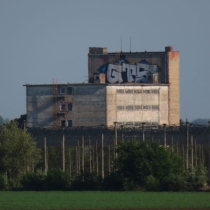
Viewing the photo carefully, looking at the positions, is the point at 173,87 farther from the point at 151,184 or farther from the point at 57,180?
the point at 151,184

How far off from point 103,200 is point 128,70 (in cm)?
10982

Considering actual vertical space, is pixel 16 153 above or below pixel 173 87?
below

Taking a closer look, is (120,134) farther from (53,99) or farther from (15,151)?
(53,99)

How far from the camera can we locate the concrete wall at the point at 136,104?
16459 centimetres

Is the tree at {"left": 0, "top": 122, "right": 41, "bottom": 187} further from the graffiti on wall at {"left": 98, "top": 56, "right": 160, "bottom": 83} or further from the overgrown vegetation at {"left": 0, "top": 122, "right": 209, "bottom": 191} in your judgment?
the graffiti on wall at {"left": 98, "top": 56, "right": 160, "bottom": 83}

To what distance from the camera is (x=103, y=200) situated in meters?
62.8

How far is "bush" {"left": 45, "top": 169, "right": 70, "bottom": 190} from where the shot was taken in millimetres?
80000

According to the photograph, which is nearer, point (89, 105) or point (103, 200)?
point (103, 200)

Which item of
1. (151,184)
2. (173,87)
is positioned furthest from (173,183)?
(173,87)

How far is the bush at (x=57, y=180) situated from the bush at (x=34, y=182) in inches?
17.2

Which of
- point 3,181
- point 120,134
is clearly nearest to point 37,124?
point 120,134

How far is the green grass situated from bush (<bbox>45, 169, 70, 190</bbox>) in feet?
29.5

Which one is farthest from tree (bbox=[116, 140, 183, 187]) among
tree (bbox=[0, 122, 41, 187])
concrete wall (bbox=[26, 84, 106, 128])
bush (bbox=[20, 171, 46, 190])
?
concrete wall (bbox=[26, 84, 106, 128])

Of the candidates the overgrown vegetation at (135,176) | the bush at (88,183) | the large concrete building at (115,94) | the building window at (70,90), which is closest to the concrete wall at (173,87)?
the large concrete building at (115,94)
